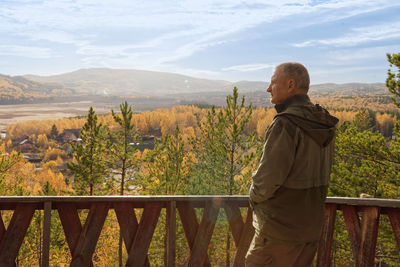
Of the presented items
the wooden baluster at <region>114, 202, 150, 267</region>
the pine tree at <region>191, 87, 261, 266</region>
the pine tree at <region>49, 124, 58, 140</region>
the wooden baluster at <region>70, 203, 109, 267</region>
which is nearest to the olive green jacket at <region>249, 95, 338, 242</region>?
the wooden baluster at <region>114, 202, 150, 267</region>

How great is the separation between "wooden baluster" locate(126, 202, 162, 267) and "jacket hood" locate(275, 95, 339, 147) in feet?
4.30

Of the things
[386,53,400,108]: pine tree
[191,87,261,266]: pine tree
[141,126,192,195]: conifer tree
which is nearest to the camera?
[386,53,400,108]: pine tree

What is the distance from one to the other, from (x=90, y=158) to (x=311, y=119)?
21.3 metres

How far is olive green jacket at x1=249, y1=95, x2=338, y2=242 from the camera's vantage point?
1.64 m

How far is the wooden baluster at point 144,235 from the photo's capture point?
95.1 inches

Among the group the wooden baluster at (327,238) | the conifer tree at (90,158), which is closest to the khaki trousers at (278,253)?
the wooden baluster at (327,238)

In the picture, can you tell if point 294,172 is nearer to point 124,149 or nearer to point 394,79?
point 394,79

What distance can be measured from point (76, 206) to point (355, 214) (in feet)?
7.35

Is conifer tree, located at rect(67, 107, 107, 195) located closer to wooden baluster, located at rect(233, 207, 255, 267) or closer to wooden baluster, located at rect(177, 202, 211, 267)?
wooden baluster, located at rect(177, 202, 211, 267)

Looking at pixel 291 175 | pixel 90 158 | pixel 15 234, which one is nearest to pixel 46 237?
pixel 15 234

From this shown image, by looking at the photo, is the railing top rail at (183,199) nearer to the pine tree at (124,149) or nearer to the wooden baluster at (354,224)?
the wooden baluster at (354,224)

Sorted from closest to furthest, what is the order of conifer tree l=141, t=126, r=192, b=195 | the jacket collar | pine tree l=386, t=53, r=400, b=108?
the jacket collar < pine tree l=386, t=53, r=400, b=108 < conifer tree l=141, t=126, r=192, b=195

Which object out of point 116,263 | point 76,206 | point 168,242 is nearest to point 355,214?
point 168,242

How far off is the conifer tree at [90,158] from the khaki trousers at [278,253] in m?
20.2
